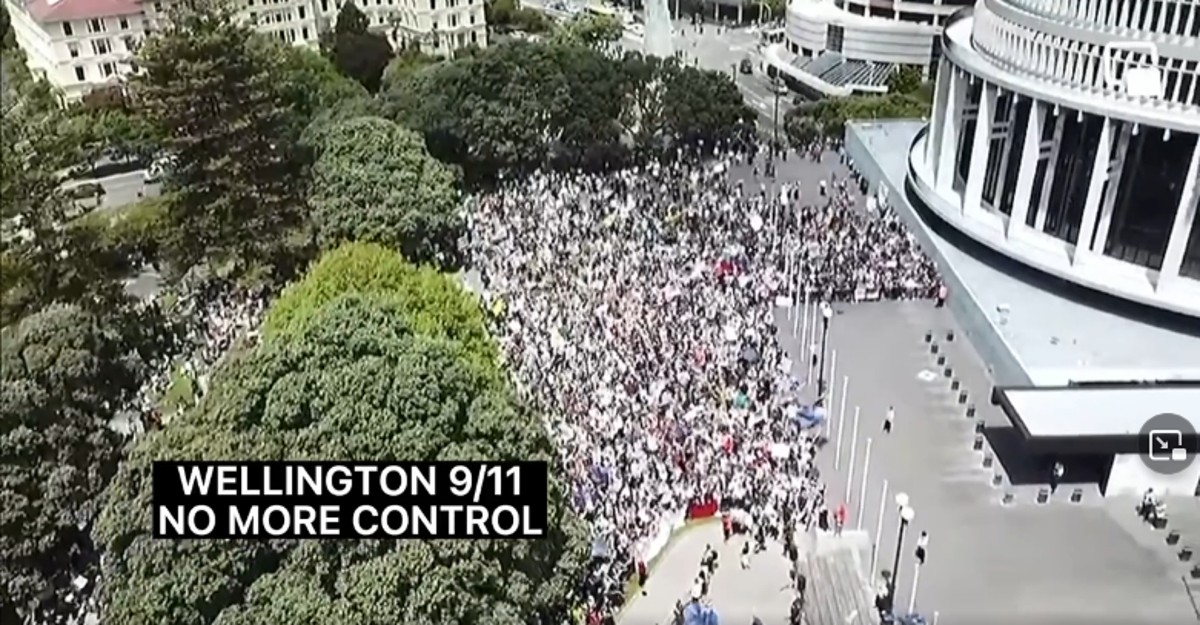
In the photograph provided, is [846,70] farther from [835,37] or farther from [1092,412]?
[1092,412]

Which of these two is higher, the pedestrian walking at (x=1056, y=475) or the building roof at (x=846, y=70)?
the building roof at (x=846, y=70)

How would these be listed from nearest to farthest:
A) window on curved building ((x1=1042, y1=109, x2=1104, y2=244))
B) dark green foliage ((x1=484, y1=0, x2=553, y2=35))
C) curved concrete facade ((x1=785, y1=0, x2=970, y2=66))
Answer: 1. window on curved building ((x1=1042, y1=109, x2=1104, y2=244))
2. curved concrete facade ((x1=785, y1=0, x2=970, y2=66))
3. dark green foliage ((x1=484, y1=0, x2=553, y2=35))

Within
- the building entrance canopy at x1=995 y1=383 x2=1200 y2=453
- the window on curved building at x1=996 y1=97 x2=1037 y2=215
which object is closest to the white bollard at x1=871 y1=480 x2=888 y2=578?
the building entrance canopy at x1=995 y1=383 x2=1200 y2=453

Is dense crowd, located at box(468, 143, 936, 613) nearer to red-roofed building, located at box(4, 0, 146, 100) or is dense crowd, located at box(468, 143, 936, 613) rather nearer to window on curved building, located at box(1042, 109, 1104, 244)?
window on curved building, located at box(1042, 109, 1104, 244)

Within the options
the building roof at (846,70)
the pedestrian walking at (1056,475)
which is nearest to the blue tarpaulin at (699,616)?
the pedestrian walking at (1056,475)

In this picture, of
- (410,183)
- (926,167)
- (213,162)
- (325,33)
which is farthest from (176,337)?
(325,33)

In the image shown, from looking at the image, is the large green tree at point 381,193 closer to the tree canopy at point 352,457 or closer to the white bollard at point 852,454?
the tree canopy at point 352,457

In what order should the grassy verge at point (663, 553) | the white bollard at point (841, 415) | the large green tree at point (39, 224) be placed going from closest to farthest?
the grassy verge at point (663, 553)
the white bollard at point (841, 415)
the large green tree at point (39, 224)
